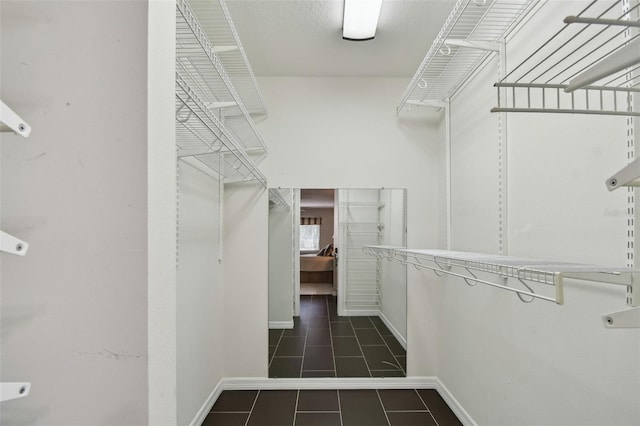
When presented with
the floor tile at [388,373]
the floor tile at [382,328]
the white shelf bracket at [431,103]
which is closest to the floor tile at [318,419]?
the floor tile at [388,373]

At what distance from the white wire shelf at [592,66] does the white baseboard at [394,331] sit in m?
1.79

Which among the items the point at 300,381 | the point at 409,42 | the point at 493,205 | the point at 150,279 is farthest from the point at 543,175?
the point at 300,381

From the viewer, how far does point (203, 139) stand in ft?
4.79

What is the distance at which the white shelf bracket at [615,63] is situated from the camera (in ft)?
1.54

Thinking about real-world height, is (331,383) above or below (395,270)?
below

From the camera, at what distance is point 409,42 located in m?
2.02

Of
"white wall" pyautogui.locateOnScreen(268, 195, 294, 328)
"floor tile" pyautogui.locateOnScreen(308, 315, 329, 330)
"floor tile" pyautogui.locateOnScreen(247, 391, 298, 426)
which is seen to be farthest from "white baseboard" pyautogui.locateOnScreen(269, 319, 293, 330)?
"floor tile" pyautogui.locateOnScreen(247, 391, 298, 426)

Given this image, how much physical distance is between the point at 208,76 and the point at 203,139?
1.59 feet

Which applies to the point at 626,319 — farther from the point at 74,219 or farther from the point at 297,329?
the point at 297,329

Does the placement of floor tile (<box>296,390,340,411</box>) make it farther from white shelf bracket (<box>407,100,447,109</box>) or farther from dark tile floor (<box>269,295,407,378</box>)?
white shelf bracket (<box>407,100,447,109</box>)

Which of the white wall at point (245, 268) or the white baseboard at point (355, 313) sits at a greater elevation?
the white wall at point (245, 268)

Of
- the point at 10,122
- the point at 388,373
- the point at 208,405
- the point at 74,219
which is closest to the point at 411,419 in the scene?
the point at 388,373

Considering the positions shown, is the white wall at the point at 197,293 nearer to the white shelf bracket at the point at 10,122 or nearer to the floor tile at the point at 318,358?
the floor tile at the point at 318,358

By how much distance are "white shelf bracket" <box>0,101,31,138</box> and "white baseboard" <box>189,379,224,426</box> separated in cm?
189
